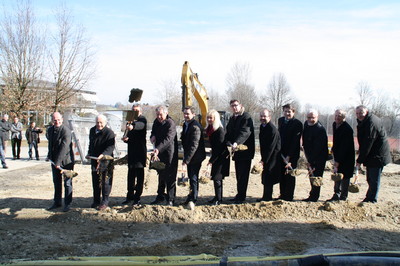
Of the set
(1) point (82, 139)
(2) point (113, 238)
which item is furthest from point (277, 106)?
(2) point (113, 238)

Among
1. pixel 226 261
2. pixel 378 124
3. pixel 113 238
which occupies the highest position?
pixel 378 124

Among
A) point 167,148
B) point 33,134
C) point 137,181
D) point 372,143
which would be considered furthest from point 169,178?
point 33,134

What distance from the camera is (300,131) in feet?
22.2

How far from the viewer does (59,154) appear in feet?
21.3

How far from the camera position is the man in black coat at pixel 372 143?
6.23m

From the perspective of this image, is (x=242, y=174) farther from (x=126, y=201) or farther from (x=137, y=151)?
(x=126, y=201)

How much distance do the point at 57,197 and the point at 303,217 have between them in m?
4.65

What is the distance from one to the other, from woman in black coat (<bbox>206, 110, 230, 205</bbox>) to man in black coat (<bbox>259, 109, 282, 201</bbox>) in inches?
29.7

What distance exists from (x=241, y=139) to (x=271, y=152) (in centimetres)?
64

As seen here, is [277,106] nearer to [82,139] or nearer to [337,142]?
[82,139]

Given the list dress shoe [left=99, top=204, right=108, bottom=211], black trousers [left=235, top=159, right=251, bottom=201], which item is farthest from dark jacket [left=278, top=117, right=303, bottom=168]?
dress shoe [left=99, top=204, right=108, bottom=211]

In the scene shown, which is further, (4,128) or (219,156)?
(4,128)

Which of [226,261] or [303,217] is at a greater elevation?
[226,261]

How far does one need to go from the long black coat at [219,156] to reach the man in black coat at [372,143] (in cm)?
250
